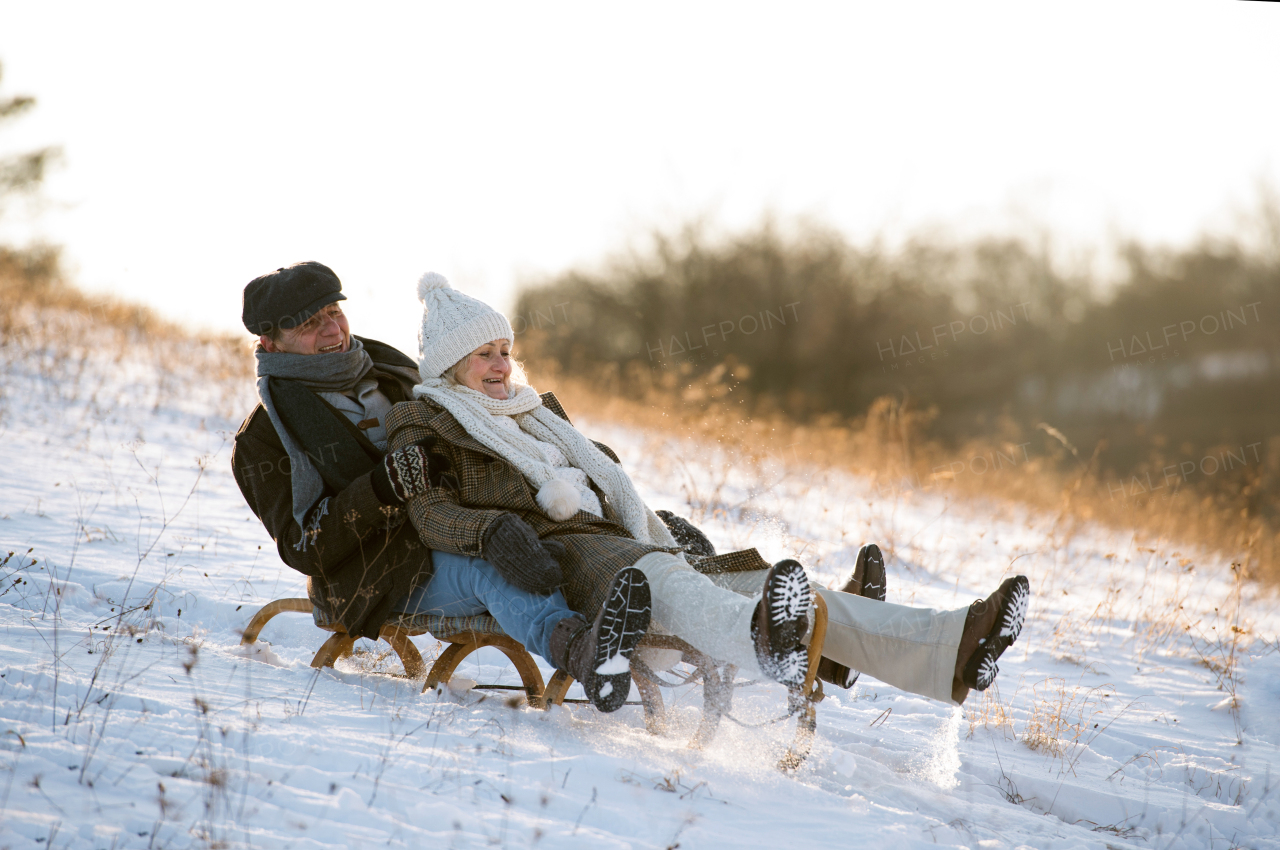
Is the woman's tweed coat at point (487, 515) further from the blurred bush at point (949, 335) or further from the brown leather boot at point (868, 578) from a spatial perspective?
the blurred bush at point (949, 335)

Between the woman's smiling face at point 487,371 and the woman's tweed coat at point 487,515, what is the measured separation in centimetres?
19

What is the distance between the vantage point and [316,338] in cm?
341

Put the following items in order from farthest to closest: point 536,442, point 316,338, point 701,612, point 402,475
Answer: point 316,338, point 536,442, point 402,475, point 701,612

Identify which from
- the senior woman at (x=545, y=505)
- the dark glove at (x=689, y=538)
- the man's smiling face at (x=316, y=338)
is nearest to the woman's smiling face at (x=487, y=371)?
the senior woman at (x=545, y=505)

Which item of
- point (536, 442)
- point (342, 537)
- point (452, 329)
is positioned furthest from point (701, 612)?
point (452, 329)

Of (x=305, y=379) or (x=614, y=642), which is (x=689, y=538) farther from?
(x=305, y=379)

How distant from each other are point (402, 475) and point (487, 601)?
50cm

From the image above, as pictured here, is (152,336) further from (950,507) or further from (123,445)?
(950,507)

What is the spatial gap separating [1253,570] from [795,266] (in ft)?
40.9

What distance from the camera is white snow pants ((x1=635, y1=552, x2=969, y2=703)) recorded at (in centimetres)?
262

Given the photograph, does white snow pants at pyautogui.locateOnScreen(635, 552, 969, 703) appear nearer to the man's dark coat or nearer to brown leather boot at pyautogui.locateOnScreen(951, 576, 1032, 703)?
brown leather boot at pyautogui.locateOnScreen(951, 576, 1032, 703)

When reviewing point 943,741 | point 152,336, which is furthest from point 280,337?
point 152,336

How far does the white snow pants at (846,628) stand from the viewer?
103 inches

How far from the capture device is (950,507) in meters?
8.55
